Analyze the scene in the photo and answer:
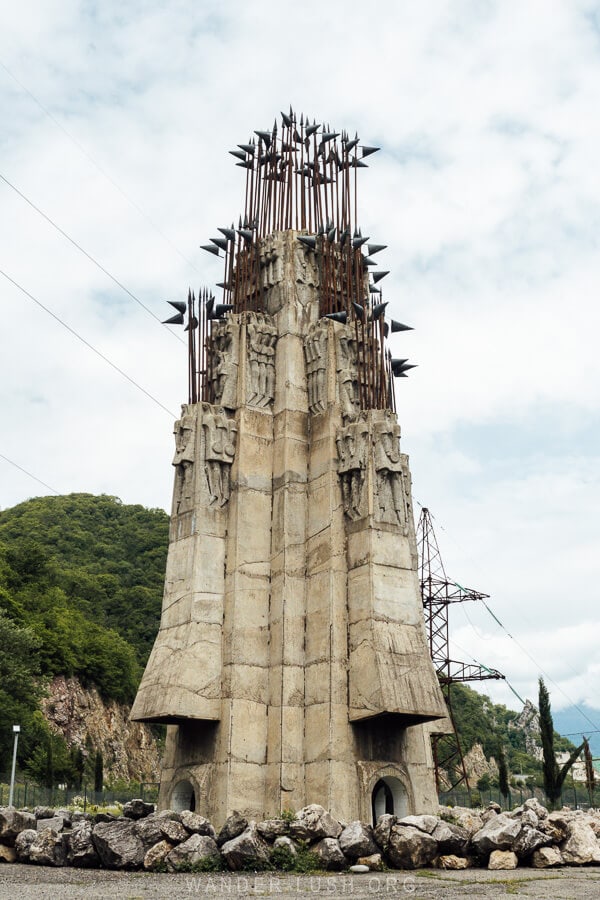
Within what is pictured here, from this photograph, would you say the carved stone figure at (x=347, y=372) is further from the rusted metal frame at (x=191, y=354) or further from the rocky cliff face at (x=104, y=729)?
the rocky cliff face at (x=104, y=729)

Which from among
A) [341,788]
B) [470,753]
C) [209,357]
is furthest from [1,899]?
[470,753]

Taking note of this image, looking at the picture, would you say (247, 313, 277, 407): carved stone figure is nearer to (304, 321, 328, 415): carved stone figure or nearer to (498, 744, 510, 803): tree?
(304, 321, 328, 415): carved stone figure

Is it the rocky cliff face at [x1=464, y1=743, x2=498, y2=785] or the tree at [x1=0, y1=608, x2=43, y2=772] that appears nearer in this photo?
the tree at [x1=0, y1=608, x2=43, y2=772]

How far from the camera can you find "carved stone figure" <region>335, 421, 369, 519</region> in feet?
81.6

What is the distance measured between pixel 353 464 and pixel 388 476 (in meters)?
0.96

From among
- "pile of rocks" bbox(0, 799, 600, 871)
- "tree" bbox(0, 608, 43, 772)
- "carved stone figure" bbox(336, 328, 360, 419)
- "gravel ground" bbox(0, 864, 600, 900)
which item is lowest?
"gravel ground" bbox(0, 864, 600, 900)

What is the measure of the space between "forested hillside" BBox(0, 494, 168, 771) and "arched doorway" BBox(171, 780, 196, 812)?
3470cm

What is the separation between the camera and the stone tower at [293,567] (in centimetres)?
2292

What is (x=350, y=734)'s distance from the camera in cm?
2302

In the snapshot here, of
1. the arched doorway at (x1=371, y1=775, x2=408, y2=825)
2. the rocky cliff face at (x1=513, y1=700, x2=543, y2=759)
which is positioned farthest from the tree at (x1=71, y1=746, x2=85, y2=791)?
the rocky cliff face at (x1=513, y1=700, x2=543, y2=759)

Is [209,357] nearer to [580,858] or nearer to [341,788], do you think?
[341,788]

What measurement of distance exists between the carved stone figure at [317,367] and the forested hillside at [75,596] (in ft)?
120

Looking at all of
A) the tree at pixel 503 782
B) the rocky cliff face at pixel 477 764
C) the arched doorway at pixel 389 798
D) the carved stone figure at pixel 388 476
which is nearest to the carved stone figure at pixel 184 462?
the carved stone figure at pixel 388 476

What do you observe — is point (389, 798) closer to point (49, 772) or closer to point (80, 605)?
point (49, 772)
